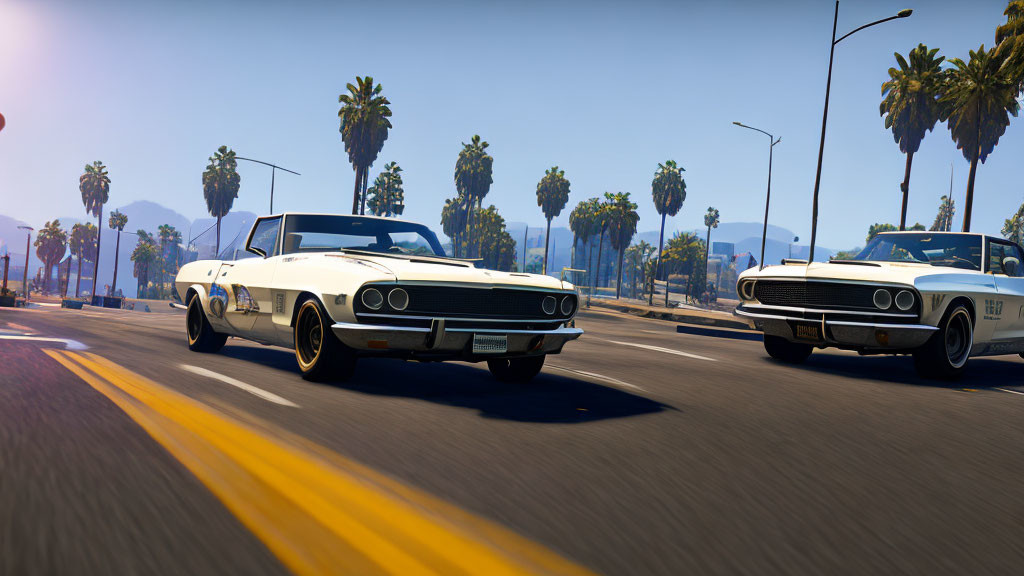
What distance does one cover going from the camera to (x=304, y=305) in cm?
588

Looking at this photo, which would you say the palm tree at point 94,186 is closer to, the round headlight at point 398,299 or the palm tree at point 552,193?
the palm tree at point 552,193

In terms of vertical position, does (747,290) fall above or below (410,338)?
above

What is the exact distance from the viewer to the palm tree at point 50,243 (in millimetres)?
131625

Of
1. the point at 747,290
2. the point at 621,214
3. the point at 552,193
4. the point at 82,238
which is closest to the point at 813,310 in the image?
the point at 747,290

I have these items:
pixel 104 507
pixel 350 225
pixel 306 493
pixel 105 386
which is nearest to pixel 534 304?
pixel 350 225

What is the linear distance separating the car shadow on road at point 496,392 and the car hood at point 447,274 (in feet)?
2.68

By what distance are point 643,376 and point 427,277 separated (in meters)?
2.58

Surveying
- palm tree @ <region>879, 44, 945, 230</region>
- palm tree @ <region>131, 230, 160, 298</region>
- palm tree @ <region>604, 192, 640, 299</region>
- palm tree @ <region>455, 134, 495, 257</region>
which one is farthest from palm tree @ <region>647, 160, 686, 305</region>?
palm tree @ <region>131, 230, 160, 298</region>

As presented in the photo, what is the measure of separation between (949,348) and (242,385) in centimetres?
708

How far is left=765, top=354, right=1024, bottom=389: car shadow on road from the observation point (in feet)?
25.7

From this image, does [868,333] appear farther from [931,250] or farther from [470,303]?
[470,303]

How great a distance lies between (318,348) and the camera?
5781mm

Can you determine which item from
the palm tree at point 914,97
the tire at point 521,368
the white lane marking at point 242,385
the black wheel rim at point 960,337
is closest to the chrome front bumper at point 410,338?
the white lane marking at point 242,385

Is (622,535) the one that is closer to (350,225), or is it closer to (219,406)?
(219,406)
